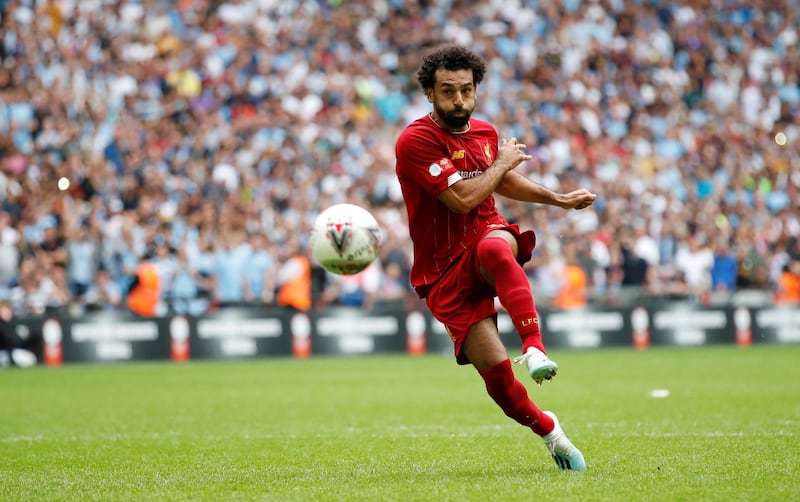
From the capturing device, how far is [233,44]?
80.8 ft

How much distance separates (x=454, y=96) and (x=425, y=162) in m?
0.43

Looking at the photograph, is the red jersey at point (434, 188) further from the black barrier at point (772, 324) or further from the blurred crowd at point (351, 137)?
the black barrier at point (772, 324)

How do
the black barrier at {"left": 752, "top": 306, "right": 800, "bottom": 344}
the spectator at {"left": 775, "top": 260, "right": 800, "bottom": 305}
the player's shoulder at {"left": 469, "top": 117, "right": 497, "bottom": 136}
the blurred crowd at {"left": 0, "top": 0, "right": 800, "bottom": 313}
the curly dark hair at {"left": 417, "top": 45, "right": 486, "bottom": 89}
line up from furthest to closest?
the spectator at {"left": 775, "top": 260, "right": 800, "bottom": 305}
the black barrier at {"left": 752, "top": 306, "right": 800, "bottom": 344}
the blurred crowd at {"left": 0, "top": 0, "right": 800, "bottom": 313}
the player's shoulder at {"left": 469, "top": 117, "right": 497, "bottom": 136}
the curly dark hair at {"left": 417, "top": 45, "right": 486, "bottom": 89}

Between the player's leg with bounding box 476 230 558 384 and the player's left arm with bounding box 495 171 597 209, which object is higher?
the player's left arm with bounding box 495 171 597 209

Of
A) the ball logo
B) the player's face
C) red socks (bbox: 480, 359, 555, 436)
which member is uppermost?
the player's face

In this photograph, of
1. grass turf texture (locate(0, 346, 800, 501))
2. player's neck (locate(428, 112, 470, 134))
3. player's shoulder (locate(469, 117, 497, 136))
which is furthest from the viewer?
player's shoulder (locate(469, 117, 497, 136))

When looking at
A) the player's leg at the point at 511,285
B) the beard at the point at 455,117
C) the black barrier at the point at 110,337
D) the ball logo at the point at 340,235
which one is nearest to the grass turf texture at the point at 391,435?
the player's leg at the point at 511,285

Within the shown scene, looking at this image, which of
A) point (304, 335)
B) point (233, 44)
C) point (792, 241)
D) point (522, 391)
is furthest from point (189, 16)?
point (522, 391)

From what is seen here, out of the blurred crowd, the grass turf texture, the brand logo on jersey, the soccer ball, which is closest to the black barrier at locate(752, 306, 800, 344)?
the blurred crowd

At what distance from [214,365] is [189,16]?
9.01m

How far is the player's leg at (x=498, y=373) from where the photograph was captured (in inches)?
267

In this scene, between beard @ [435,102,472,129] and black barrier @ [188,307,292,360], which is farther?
black barrier @ [188,307,292,360]

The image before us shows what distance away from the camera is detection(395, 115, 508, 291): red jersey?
22.3 feet

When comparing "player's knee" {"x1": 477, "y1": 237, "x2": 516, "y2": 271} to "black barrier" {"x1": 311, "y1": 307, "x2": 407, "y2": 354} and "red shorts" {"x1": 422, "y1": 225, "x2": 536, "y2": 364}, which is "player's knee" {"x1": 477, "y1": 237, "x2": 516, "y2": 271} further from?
"black barrier" {"x1": 311, "y1": 307, "x2": 407, "y2": 354}
